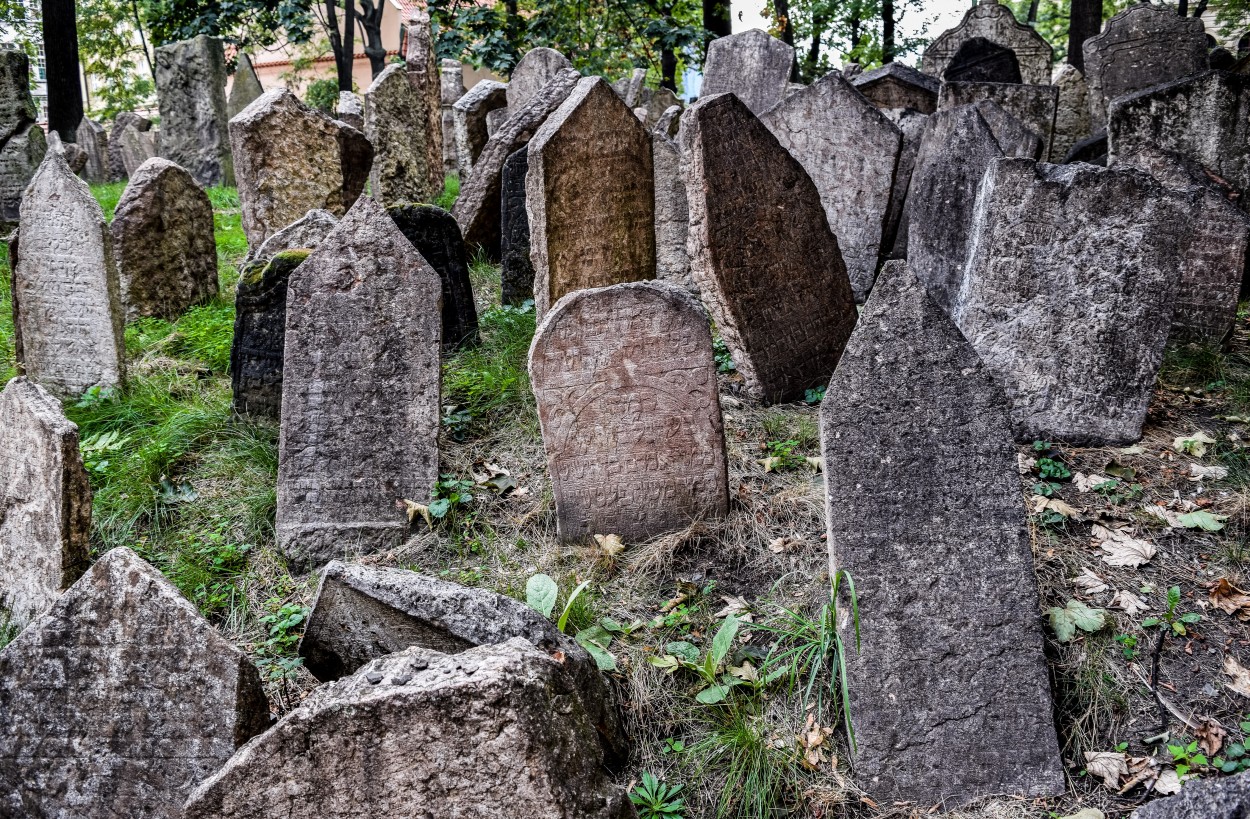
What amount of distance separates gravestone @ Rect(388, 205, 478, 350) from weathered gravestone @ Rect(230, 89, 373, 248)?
1.54 meters

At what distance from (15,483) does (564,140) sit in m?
3.01

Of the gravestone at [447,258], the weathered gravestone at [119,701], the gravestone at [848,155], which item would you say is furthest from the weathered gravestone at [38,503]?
the gravestone at [848,155]

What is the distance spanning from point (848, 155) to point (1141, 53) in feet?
16.8

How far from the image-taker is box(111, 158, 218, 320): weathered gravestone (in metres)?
6.04

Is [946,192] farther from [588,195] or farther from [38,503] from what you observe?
[38,503]

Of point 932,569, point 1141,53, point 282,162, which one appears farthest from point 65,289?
point 1141,53

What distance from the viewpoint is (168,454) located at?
4.62 m

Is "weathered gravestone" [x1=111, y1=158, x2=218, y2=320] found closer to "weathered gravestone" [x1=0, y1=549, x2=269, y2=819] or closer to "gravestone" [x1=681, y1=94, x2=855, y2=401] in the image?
"gravestone" [x1=681, y1=94, x2=855, y2=401]

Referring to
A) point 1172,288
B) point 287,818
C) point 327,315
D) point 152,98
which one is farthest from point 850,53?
point 152,98

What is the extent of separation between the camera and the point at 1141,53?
948 centimetres

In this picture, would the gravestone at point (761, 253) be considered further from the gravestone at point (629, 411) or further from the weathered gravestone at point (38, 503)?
the weathered gravestone at point (38, 503)

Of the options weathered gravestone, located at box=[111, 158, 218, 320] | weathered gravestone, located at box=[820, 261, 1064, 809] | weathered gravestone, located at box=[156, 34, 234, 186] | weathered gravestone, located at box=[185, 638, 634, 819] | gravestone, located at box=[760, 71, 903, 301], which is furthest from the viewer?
weathered gravestone, located at box=[156, 34, 234, 186]

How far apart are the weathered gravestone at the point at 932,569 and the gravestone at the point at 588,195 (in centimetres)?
263

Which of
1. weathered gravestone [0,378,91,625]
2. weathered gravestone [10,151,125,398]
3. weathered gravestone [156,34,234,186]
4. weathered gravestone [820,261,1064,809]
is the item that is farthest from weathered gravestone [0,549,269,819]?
weathered gravestone [156,34,234,186]
